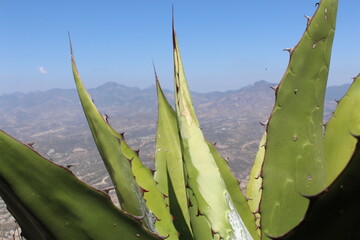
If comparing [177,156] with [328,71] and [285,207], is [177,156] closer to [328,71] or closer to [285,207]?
[285,207]

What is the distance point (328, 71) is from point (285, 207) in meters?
0.41

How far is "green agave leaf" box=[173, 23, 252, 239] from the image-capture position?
0.91m

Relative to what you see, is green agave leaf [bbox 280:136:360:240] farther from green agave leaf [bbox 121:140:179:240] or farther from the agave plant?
green agave leaf [bbox 121:140:179:240]

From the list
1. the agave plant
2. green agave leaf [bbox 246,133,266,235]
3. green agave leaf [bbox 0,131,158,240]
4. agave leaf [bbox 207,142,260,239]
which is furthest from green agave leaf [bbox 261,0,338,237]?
green agave leaf [bbox 0,131,158,240]

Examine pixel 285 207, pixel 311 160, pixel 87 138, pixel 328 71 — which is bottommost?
pixel 87 138

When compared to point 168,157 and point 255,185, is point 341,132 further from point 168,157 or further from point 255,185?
point 168,157

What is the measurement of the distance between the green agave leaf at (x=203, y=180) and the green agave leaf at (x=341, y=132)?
1.17ft

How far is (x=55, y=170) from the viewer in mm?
685

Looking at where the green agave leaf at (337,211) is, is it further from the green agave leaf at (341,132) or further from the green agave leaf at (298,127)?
the green agave leaf at (341,132)

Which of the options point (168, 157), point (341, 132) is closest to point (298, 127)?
point (341, 132)

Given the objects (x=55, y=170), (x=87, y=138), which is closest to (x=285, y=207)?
(x=55, y=170)

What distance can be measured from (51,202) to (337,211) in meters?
0.52

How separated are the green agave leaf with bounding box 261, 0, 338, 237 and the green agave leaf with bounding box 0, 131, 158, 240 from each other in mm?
439

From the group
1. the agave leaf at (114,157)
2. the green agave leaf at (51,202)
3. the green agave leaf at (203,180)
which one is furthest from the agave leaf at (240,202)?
the green agave leaf at (51,202)
